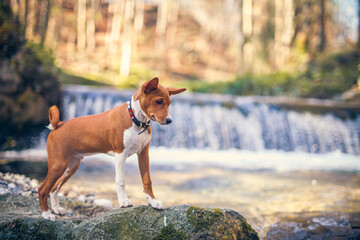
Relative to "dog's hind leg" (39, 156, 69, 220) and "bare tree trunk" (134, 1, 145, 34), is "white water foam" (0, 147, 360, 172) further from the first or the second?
"bare tree trunk" (134, 1, 145, 34)

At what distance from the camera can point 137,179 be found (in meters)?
6.76

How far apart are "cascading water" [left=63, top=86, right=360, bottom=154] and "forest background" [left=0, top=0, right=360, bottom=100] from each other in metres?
2.63

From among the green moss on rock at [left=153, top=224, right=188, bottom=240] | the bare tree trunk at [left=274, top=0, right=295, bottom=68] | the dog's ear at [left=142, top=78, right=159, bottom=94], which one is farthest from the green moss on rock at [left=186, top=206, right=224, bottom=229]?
the bare tree trunk at [left=274, top=0, right=295, bottom=68]

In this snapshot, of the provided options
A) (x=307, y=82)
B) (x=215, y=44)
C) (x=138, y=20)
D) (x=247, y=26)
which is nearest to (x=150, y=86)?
(x=307, y=82)

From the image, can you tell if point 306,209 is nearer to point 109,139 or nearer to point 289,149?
point 109,139

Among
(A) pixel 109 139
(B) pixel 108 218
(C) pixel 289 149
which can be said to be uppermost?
(A) pixel 109 139

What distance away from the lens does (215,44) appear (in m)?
41.2

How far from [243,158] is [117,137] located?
26.9 feet

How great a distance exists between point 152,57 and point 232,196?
33337mm

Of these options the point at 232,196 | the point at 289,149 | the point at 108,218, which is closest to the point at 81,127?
the point at 108,218

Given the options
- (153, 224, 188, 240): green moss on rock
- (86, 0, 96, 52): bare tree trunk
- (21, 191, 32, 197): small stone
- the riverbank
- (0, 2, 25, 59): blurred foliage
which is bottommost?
the riverbank

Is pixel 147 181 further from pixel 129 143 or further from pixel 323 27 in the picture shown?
pixel 323 27

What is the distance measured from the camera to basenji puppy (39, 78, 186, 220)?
2.66 metres

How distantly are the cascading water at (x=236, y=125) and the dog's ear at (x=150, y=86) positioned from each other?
28.7 feet
